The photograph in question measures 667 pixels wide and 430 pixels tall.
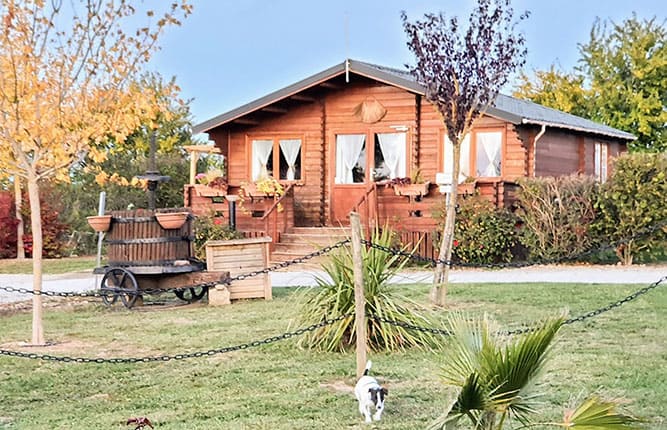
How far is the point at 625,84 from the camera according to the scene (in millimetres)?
36500

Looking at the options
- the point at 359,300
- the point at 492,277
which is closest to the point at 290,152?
the point at 492,277

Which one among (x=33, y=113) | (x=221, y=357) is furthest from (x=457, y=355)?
(x=33, y=113)

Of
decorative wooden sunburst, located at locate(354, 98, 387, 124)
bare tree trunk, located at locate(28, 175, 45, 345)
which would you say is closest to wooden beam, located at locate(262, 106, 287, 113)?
decorative wooden sunburst, located at locate(354, 98, 387, 124)

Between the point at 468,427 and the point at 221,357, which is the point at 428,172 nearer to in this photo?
the point at 221,357

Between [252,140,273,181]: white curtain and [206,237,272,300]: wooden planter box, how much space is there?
9.16 m

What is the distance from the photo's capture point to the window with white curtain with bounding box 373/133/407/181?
68.5 ft

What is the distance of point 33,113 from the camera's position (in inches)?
365

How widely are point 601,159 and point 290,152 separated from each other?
8.30m

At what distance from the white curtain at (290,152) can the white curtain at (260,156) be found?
1.24 feet

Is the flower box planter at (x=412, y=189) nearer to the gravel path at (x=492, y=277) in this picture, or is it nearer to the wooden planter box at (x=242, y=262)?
the gravel path at (x=492, y=277)

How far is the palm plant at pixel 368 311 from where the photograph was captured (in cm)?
837

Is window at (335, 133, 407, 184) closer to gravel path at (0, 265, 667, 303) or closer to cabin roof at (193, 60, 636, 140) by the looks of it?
cabin roof at (193, 60, 636, 140)

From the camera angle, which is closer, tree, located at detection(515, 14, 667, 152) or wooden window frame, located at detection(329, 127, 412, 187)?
wooden window frame, located at detection(329, 127, 412, 187)

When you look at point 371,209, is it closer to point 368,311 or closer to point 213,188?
point 213,188
